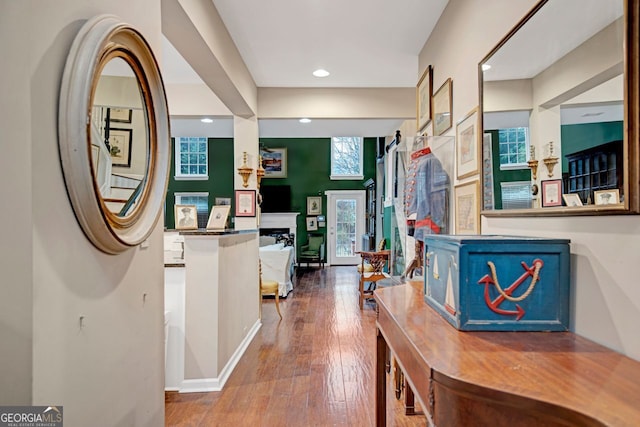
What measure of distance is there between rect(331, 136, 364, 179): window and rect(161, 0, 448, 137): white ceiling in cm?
585

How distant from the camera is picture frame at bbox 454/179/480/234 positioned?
77.2 inches

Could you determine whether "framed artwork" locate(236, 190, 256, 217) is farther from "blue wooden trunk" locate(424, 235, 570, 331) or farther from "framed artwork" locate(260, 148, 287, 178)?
"framed artwork" locate(260, 148, 287, 178)

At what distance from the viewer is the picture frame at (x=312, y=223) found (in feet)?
33.1

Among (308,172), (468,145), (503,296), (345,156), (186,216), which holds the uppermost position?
(345,156)

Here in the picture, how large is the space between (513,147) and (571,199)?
0.44 meters

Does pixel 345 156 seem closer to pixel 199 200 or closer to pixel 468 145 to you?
pixel 199 200

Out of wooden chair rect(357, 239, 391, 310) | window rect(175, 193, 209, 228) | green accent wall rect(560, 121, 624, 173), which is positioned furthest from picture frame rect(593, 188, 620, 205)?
window rect(175, 193, 209, 228)

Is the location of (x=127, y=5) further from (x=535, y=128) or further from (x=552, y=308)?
(x=552, y=308)

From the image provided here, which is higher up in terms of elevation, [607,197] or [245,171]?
[245,171]

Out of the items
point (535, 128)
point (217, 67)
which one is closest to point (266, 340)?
point (217, 67)

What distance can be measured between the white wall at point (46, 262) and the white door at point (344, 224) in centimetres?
894

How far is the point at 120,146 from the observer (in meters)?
1.27

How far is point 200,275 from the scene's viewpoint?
106 inches

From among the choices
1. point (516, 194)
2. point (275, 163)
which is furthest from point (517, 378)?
point (275, 163)
